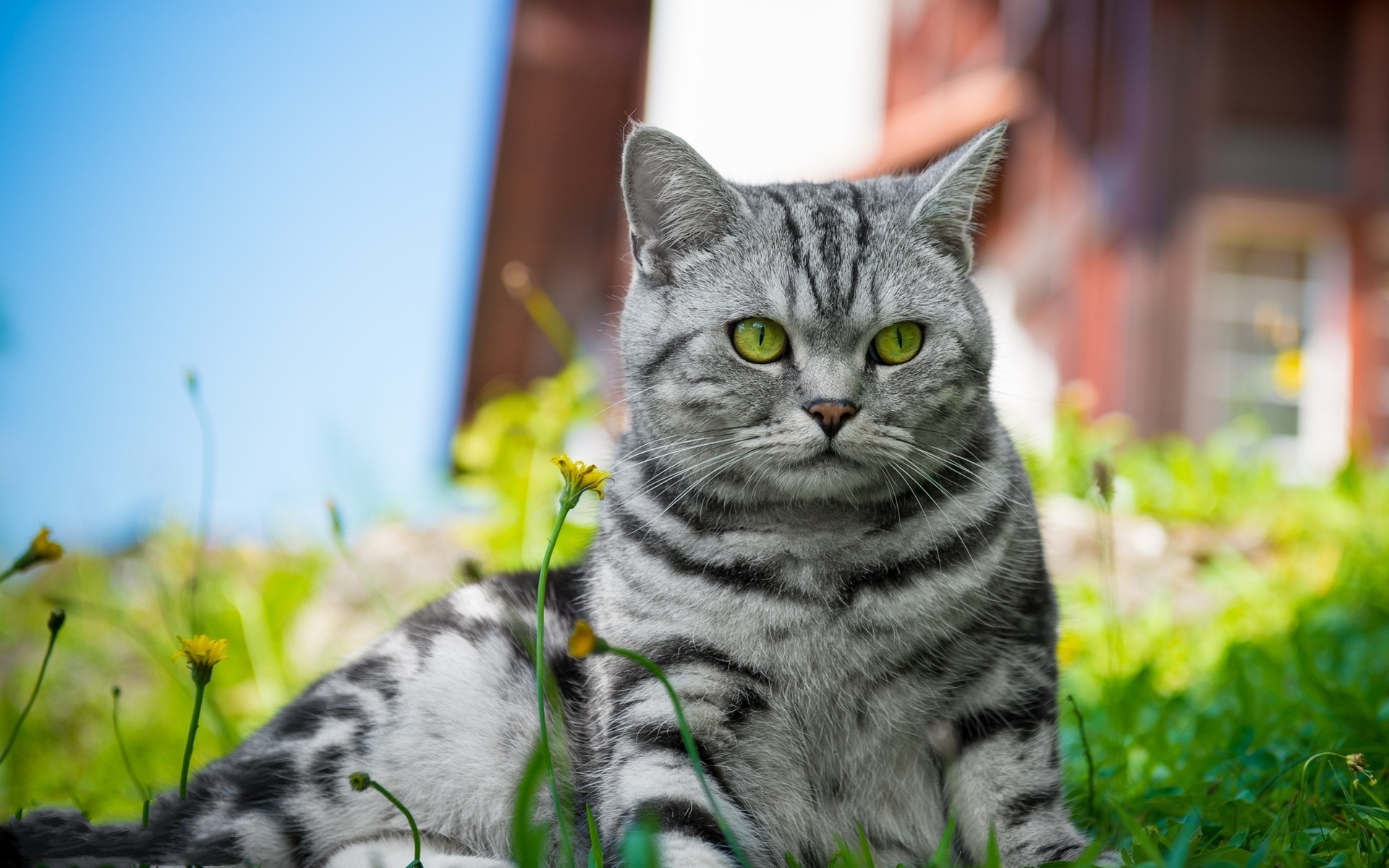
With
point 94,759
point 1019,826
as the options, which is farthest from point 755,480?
point 94,759

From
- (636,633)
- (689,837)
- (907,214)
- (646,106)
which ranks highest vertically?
(646,106)

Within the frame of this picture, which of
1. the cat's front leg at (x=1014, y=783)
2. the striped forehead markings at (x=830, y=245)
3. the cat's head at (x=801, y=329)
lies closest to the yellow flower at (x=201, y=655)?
the cat's head at (x=801, y=329)

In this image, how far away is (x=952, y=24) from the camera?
873 centimetres

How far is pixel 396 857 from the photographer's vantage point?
1646 mm

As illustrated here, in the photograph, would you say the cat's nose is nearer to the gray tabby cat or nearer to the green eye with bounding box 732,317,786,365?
the gray tabby cat

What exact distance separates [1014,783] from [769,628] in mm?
467

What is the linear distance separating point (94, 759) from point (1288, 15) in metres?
7.77

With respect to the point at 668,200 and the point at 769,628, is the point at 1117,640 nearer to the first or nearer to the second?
the point at 769,628

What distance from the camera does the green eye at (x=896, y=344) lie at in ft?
5.71

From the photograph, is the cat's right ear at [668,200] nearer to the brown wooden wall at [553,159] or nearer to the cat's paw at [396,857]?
the cat's paw at [396,857]

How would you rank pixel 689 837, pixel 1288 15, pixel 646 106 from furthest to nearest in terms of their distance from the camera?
pixel 1288 15
pixel 646 106
pixel 689 837

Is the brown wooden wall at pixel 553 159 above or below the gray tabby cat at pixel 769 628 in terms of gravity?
above

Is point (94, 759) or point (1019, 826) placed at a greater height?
point (1019, 826)

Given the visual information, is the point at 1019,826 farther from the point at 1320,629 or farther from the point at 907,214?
the point at 1320,629
